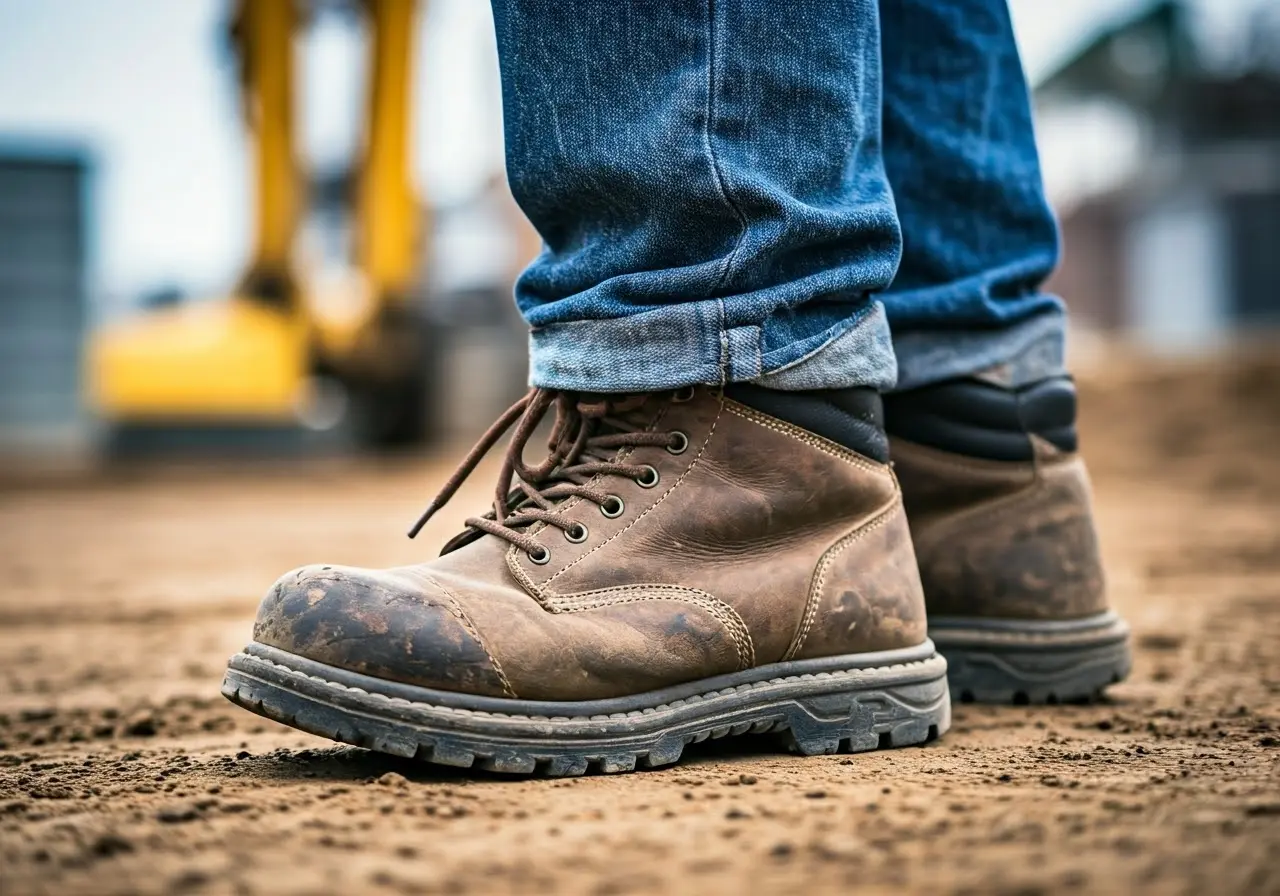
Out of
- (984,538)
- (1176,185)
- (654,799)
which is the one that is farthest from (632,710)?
(1176,185)

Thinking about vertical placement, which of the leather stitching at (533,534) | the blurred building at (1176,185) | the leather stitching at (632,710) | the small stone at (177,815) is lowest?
the small stone at (177,815)

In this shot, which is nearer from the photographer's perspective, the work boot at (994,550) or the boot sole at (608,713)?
the boot sole at (608,713)

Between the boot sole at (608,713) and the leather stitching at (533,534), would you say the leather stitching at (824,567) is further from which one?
the leather stitching at (533,534)

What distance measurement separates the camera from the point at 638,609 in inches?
43.1

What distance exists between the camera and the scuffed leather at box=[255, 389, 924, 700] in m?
1.04

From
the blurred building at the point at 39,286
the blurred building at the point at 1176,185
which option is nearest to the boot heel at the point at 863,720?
the blurred building at the point at 39,286

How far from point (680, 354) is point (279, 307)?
6486 millimetres

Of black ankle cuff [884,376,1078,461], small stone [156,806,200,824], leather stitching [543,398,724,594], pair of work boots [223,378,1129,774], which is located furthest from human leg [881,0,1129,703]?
small stone [156,806,200,824]

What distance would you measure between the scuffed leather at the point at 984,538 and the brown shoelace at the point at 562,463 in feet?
1.19

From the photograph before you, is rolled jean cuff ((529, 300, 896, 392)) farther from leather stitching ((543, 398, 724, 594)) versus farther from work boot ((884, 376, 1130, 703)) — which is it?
work boot ((884, 376, 1130, 703))

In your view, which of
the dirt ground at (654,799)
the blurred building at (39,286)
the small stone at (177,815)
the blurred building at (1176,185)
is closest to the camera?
the dirt ground at (654,799)

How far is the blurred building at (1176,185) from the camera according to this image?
57.9ft

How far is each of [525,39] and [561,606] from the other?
51 centimetres

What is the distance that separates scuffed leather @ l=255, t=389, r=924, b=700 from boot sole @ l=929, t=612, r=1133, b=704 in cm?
18
